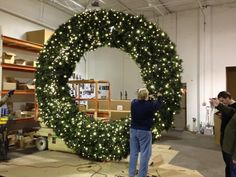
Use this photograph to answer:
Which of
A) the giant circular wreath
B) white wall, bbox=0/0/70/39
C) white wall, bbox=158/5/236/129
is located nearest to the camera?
the giant circular wreath

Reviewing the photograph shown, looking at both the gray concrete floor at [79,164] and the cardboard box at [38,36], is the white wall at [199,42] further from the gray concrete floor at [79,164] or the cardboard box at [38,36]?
the gray concrete floor at [79,164]

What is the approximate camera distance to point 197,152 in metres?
6.10

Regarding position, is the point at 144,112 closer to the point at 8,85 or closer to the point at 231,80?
the point at 8,85

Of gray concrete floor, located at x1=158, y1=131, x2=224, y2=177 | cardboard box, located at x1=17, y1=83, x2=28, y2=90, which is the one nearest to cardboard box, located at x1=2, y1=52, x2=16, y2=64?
cardboard box, located at x1=17, y1=83, x2=28, y2=90

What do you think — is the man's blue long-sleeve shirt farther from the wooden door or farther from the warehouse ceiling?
the wooden door

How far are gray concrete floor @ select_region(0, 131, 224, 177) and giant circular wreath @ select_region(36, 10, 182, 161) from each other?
30 cm

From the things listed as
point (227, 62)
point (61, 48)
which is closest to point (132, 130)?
point (61, 48)

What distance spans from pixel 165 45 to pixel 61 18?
5788 mm

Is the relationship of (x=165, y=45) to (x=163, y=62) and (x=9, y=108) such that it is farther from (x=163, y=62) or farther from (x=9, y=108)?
(x=9, y=108)

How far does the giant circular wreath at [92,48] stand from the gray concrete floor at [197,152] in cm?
114

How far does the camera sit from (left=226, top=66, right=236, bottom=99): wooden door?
872 centimetres

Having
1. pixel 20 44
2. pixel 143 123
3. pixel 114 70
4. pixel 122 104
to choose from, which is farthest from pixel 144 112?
pixel 114 70

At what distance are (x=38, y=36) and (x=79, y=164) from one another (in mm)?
4234

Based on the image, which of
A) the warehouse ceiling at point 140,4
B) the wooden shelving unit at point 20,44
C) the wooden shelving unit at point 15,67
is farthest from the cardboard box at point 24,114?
the warehouse ceiling at point 140,4
